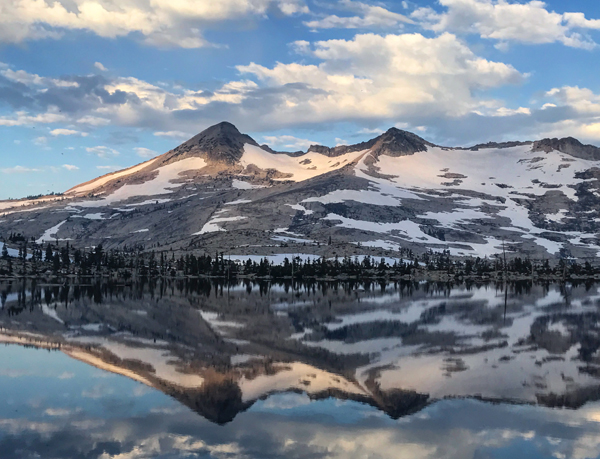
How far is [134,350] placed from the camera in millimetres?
44844

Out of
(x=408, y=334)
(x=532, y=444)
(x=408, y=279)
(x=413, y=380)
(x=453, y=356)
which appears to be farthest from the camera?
(x=408, y=279)

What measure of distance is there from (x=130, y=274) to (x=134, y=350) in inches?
5975

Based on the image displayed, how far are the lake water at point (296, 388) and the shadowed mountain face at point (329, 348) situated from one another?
0.58ft

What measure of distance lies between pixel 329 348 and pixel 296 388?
539 inches

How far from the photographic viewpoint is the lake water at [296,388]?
24.4 m

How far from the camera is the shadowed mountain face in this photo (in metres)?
32.6

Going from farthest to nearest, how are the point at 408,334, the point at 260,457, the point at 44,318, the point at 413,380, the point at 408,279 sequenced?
the point at 408,279
the point at 44,318
the point at 408,334
the point at 413,380
the point at 260,457

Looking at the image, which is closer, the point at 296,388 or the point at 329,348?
the point at 296,388

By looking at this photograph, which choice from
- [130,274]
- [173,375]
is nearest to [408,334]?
[173,375]

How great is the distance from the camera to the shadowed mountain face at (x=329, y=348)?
32.6m

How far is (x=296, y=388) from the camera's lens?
Answer: 108 ft

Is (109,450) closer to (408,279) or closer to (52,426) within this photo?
(52,426)

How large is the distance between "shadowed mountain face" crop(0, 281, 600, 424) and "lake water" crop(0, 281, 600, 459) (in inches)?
7.0

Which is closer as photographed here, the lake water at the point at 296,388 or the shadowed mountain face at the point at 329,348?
the lake water at the point at 296,388
